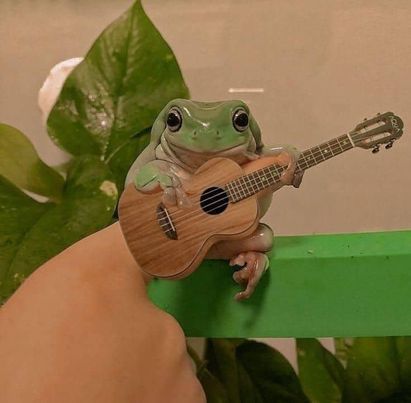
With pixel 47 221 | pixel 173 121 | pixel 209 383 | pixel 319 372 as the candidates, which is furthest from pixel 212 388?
pixel 173 121

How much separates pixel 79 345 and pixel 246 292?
0.12 meters

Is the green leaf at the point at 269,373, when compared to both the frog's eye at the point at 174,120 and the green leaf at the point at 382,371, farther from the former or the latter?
the frog's eye at the point at 174,120

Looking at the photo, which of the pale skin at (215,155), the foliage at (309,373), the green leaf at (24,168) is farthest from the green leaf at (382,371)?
the green leaf at (24,168)

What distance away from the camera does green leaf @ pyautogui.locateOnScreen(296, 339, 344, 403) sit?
2.18 feet

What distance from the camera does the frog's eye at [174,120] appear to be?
408 millimetres

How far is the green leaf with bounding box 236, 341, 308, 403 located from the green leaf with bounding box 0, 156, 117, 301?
0.73ft

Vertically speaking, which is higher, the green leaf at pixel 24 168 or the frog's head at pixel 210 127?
the frog's head at pixel 210 127

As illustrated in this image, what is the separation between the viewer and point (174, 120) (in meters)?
0.41

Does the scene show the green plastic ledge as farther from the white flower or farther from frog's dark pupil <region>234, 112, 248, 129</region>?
the white flower

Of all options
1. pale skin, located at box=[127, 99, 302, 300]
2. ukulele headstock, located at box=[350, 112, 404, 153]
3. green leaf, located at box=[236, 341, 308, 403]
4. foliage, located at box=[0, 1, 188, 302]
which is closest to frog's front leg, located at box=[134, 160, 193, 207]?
pale skin, located at box=[127, 99, 302, 300]

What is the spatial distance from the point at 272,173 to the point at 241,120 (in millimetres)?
41

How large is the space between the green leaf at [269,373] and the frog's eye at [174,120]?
0.35 m

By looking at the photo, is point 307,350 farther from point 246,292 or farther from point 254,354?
point 246,292

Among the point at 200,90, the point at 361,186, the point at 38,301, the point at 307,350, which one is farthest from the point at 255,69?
the point at 38,301
